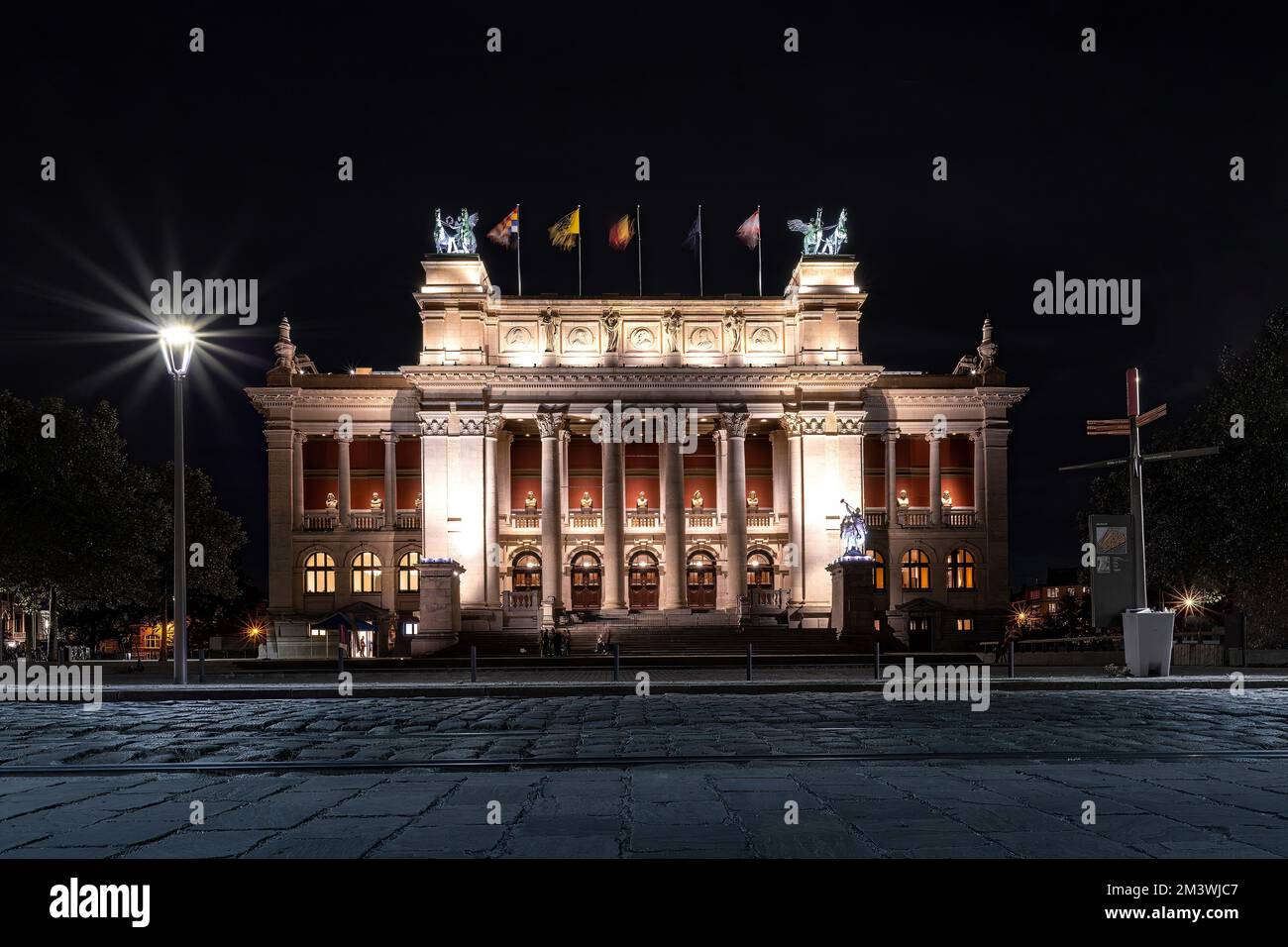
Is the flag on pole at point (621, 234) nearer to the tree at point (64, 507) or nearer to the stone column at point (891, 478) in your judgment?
the stone column at point (891, 478)

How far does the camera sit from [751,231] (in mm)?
59656

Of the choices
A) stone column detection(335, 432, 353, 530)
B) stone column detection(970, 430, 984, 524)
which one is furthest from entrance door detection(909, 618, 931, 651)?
stone column detection(335, 432, 353, 530)

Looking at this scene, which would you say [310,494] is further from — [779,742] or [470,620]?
[779,742]

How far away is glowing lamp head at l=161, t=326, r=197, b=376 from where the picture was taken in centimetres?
→ 2848

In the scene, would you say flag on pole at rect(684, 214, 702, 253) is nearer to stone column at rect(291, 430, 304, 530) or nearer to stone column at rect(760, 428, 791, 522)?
stone column at rect(760, 428, 791, 522)

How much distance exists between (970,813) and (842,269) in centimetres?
5937

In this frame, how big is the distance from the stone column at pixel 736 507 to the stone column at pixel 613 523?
5742mm

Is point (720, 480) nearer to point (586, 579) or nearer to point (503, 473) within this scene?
point (586, 579)

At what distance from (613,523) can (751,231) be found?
16582mm

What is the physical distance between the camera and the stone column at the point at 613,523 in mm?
60906

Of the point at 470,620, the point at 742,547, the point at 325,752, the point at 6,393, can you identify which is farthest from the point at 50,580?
the point at 325,752

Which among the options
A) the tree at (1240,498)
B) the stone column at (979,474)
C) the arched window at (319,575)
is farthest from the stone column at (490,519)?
the tree at (1240,498)

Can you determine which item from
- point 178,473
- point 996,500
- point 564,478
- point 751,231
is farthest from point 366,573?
point 178,473

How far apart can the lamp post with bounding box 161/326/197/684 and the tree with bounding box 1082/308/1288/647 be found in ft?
96.4
